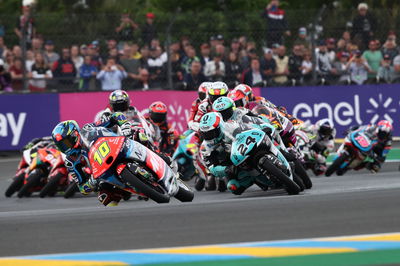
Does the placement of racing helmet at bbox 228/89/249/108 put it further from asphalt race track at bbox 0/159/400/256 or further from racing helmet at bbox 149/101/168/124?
asphalt race track at bbox 0/159/400/256

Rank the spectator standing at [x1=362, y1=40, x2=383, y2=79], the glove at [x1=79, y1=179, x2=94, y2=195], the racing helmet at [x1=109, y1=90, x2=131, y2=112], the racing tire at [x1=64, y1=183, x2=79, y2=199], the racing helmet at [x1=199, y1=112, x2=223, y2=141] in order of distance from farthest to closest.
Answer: the spectator standing at [x1=362, y1=40, x2=383, y2=79], the racing tire at [x1=64, y1=183, x2=79, y2=199], the racing helmet at [x1=109, y1=90, x2=131, y2=112], the racing helmet at [x1=199, y1=112, x2=223, y2=141], the glove at [x1=79, y1=179, x2=94, y2=195]

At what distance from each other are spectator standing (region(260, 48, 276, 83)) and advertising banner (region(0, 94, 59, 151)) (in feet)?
14.3

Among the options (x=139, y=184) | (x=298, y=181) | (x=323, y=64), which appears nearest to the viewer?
(x=139, y=184)

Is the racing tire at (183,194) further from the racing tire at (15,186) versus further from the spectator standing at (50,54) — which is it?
the spectator standing at (50,54)

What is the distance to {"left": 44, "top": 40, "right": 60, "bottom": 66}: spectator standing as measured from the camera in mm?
18359

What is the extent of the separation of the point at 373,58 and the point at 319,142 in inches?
221

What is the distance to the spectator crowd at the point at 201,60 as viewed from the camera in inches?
733

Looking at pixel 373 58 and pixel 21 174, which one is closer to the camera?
pixel 21 174

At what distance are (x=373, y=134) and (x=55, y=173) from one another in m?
5.00

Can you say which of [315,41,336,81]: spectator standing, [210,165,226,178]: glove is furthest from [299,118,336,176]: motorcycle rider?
[315,41,336,81]: spectator standing

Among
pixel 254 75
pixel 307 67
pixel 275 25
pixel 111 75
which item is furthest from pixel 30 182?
pixel 307 67

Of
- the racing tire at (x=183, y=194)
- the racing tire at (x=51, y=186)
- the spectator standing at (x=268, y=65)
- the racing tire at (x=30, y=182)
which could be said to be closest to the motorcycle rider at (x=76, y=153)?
the racing tire at (x=183, y=194)

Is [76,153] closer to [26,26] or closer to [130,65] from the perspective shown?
[26,26]

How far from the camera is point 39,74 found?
18.8m
